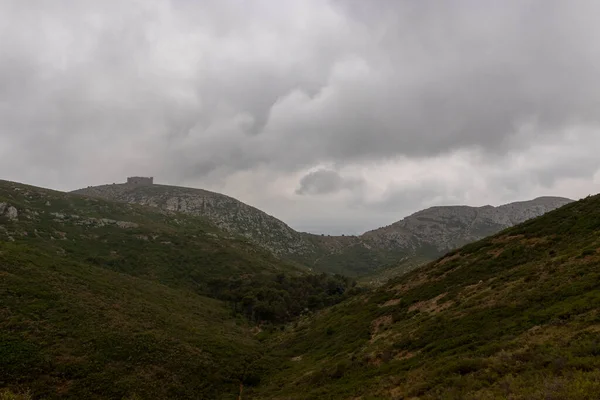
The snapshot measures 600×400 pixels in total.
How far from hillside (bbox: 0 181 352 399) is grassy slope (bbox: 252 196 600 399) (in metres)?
11.1

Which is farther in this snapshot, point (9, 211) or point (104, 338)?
point (9, 211)

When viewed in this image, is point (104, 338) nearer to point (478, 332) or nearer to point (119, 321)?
point (119, 321)

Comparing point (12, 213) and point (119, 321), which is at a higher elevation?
point (12, 213)

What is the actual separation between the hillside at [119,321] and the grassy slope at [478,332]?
11052mm

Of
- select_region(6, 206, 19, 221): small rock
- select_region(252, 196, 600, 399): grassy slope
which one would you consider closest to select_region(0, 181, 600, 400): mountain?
select_region(252, 196, 600, 399): grassy slope

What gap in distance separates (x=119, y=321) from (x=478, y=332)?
48377mm

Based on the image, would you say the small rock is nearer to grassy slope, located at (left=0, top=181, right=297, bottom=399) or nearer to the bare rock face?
the bare rock face

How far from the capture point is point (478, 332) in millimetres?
25359

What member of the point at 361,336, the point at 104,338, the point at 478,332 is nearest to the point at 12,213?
the point at 104,338

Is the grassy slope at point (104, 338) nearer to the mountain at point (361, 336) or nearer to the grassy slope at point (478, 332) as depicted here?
the mountain at point (361, 336)

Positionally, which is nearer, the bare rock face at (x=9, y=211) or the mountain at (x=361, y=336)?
the mountain at (x=361, y=336)

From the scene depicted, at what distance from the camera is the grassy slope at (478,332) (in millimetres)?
16438

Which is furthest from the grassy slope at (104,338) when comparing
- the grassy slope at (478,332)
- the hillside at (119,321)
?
the grassy slope at (478,332)

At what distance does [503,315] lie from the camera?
85.9 ft
